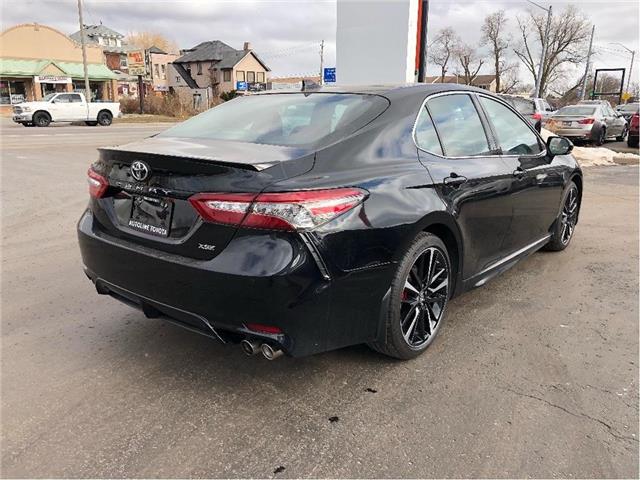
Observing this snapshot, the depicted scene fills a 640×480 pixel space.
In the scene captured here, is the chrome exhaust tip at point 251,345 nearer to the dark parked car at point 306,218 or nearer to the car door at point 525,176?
the dark parked car at point 306,218

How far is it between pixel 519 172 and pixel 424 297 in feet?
5.06

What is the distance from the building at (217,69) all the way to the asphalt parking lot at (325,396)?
2893 inches

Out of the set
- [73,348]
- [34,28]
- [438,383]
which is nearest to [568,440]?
[438,383]

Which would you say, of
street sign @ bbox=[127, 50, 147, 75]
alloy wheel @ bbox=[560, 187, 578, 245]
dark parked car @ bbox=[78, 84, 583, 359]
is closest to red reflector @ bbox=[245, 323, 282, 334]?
dark parked car @ bbox=[78, 84, 583, 359]

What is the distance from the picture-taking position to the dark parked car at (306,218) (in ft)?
8.08

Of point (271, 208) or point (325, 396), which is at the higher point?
point (271, 208)

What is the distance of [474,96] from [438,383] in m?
2.21

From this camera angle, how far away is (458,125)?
372 centimetres

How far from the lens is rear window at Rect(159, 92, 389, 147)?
2.98 metres

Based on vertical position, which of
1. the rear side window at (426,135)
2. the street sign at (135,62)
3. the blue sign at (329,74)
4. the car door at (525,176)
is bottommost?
the car door at (525,176)

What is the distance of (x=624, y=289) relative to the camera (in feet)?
15.2

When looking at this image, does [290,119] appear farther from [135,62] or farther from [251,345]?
[135,62]

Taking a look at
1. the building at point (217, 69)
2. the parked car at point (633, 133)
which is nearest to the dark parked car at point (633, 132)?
the parked car at point (633, 133)

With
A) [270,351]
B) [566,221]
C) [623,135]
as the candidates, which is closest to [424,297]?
[270,351]
